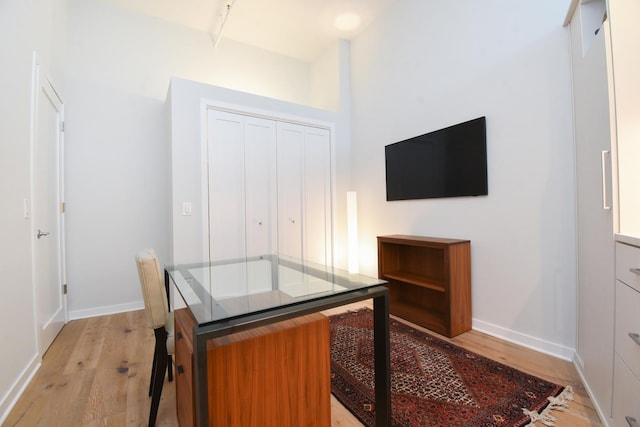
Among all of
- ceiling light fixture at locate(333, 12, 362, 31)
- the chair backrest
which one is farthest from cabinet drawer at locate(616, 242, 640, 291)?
ceiling light fixture at locate(333, 12, 362, 31)

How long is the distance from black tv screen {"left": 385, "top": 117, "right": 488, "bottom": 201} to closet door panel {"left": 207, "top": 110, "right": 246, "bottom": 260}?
5.86ft

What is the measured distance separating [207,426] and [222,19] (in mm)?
4174

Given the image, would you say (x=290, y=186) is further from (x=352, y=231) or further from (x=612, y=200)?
(x=612, y=200)

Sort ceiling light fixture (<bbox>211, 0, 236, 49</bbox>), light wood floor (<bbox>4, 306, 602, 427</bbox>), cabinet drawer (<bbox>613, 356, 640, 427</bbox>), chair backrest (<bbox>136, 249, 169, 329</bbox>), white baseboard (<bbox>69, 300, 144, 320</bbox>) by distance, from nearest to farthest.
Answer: cabinet drawer (<bbox>613, 356, 640, 427</bbox>), chair backrest (<bbox>136, 249, 169, 329</bbox>), light wood floor (<bbox>4, 306, 602, 427</bbox>), white baseboard (<bbox>69, 300, 144, 320</bbox>), ceiling light fixture (<bbox>211, 0, 236, 49</bbox>)

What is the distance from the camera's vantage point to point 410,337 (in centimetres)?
243

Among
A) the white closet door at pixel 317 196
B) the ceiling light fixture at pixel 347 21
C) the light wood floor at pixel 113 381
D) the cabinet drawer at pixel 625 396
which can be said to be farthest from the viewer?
the white closet door at pixel 317 196

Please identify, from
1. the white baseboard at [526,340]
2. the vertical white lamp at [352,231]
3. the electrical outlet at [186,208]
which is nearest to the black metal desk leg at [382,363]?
the white baseboard at [526,340]

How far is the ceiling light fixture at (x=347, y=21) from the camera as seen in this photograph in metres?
3.56

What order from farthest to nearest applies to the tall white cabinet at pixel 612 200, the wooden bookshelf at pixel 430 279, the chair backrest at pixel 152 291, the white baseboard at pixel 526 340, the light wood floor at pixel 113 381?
the wooden bookshelf at pixel 430 279
the white baseboard at pixel 526 340
the light wood floor at pixel 113 381
the chair backrest at pixel 152 291
the tall white cabinet at pixel 612 200

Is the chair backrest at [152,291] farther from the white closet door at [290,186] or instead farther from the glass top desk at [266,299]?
the white closet door at [290,186]

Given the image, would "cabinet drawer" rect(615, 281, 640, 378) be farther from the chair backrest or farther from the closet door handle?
the chair backrest

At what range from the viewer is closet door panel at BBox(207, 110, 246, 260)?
10.2ft

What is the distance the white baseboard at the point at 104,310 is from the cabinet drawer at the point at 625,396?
400 centimetres

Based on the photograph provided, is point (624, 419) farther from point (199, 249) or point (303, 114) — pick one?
point (303, 114)
